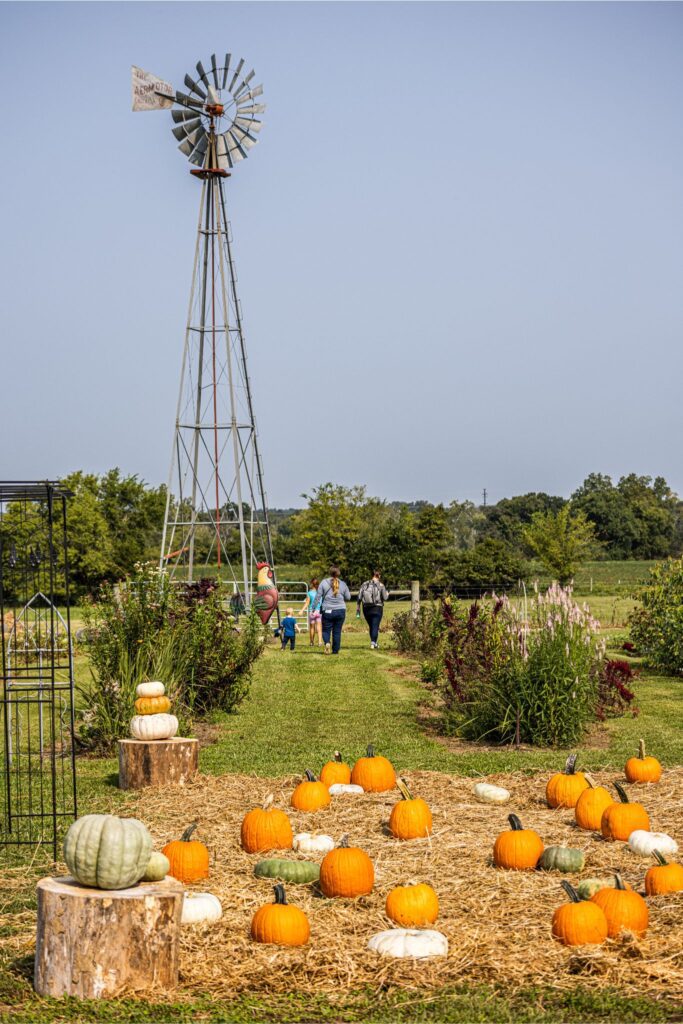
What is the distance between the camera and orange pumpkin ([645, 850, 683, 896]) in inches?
231

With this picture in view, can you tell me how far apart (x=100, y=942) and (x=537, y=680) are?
7183 millimetres

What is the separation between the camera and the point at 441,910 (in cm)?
582

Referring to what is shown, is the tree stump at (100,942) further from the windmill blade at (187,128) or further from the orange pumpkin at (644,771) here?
the windmill blade at (187,128)

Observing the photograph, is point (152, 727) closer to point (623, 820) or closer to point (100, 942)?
point (623, 820)

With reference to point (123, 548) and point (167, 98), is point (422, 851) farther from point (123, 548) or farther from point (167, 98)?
point (123, 548)

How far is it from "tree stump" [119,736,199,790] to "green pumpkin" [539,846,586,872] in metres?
3.68

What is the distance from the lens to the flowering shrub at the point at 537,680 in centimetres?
1114

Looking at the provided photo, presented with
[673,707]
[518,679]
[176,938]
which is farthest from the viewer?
[673,707]

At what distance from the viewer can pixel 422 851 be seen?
23.1 ft

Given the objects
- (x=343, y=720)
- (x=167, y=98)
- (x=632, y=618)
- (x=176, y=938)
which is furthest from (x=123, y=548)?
(x=176, y=938)

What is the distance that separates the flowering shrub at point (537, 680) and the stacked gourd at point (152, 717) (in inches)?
142

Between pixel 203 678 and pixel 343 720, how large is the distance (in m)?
1.77

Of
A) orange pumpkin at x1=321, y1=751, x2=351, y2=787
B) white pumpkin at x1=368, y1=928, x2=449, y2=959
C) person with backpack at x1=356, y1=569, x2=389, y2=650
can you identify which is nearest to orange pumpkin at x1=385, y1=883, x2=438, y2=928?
white pumpkin at x1=368, y1=928, x2=449, y2=959

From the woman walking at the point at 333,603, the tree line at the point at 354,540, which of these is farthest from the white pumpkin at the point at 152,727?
the tree line at the point at 354,540
